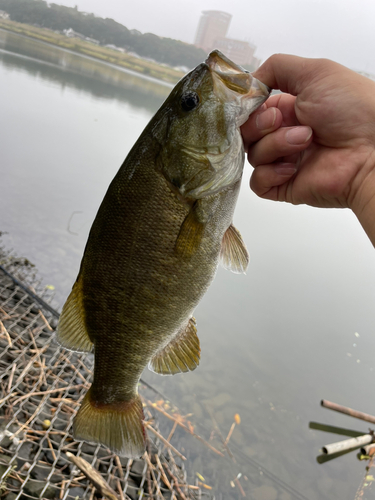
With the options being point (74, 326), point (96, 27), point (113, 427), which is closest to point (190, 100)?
point (74, 326)

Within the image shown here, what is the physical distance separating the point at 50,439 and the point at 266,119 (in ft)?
7.78

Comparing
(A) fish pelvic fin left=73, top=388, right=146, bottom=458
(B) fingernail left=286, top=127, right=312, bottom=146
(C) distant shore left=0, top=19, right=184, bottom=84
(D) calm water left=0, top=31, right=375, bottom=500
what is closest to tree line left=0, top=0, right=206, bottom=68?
(C) distant shore left=0, top=19, right=184, bottom=84

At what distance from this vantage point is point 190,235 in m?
1.10

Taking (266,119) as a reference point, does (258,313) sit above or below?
below

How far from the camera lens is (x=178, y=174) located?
111 cm

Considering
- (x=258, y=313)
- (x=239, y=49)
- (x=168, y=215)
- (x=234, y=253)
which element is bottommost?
(x=258, y=313)

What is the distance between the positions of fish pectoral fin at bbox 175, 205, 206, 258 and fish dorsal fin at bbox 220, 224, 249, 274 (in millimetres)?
215

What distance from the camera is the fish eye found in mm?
1114

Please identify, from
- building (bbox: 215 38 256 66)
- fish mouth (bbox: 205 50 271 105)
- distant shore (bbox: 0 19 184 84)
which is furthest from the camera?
distant shore (bbox: 0 19 184 84)

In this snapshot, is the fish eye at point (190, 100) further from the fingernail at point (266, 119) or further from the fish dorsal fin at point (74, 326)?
the fish dorsal fin at point (74, 326)

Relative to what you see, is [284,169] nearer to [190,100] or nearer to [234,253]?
[234,253]

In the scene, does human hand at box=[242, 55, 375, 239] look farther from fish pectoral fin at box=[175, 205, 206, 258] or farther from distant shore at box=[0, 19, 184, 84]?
distant shore at box=[0, 19, 184, 84]

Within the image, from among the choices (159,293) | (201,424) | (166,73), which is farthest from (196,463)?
(166,73)

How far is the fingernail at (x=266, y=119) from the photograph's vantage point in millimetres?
1286
